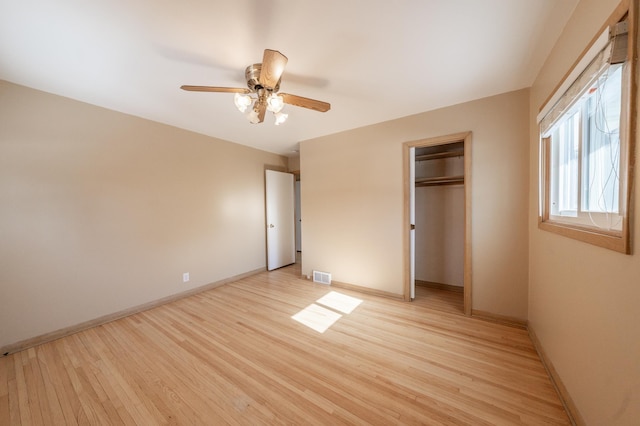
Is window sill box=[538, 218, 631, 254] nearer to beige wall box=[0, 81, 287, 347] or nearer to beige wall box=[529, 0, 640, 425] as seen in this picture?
beige wall box=[529, 0, 640, 425]

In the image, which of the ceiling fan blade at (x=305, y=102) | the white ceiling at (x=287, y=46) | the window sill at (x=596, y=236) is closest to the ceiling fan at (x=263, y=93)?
the ceiling fan blade at (x=305, y=102)

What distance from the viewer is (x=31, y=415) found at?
4.32 feet

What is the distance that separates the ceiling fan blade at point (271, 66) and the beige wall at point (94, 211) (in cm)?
219

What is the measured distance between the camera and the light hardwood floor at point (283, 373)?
1.29m

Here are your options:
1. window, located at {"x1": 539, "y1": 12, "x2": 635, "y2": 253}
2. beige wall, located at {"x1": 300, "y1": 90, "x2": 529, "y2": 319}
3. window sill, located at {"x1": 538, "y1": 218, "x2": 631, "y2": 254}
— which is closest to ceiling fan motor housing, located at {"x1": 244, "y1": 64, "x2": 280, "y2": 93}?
beige wall, located at {"x1": 300, "y1": 90, "x2": 529, "y2": 319}

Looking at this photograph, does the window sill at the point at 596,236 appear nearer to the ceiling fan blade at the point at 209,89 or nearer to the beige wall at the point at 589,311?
the beige wall at the point at 589,311

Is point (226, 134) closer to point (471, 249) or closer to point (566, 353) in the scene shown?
point (471, 249)

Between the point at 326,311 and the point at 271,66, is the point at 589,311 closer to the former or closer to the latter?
the point at 326,311

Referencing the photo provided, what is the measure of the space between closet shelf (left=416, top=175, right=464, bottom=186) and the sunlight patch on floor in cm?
190

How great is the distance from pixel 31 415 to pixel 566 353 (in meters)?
3.33

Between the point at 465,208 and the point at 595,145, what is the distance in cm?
126

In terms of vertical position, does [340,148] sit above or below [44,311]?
above

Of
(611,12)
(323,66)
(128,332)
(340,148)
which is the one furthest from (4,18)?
(611,12)

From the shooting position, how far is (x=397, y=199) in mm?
2793
